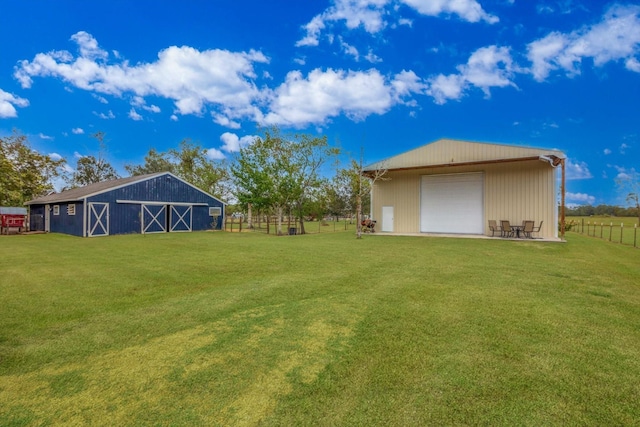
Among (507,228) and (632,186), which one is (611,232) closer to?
(507,228)

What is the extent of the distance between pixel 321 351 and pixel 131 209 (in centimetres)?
2039

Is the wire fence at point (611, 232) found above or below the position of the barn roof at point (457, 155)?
below

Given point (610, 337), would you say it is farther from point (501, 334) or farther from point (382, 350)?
point (382, 350)

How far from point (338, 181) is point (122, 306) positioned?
1280 inches

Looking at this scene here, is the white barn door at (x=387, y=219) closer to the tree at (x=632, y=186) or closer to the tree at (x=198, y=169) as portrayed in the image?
the tree at (x=632, y=186)

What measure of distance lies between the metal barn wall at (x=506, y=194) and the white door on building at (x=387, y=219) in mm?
292

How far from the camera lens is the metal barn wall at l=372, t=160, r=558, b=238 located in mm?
14062

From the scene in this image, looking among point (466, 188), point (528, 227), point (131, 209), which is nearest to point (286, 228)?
point (131, 209)

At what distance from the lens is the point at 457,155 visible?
15.7m

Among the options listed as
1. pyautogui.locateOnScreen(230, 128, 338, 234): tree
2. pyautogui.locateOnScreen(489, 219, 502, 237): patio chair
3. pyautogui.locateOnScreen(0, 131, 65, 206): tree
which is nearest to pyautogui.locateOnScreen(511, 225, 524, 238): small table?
pyautogui.locateOnScreen(489, 219, 502, 237): patio chair

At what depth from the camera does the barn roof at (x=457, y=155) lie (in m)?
13.6

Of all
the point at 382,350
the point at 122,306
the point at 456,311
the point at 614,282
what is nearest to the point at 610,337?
the point at 456,311

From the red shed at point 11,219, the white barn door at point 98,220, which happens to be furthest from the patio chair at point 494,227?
the red shed at point 11,219

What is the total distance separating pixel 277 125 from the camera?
72.8ft
